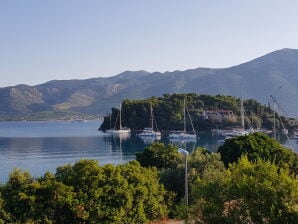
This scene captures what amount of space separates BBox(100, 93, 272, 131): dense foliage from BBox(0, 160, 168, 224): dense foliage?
112323 millimetres

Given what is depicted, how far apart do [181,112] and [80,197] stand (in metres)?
119


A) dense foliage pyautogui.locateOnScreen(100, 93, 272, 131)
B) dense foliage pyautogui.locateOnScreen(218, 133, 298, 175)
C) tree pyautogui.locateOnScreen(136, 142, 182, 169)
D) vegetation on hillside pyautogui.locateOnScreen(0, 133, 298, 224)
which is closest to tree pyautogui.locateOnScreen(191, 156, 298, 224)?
vegetation on hillside pyautogui.locateOnScreen(0, 133, 298, 224)

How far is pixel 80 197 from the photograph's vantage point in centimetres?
2589

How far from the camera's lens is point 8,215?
79.2 ft

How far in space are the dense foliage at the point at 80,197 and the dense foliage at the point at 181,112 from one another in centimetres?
11232

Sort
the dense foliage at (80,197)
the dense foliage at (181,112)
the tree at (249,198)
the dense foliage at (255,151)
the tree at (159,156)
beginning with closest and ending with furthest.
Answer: the tree at (249,198) → the dense foliage at (80,197) → the tree at (159,156) → the dense foliage at (255,151) → the dense foliage at (181,112)

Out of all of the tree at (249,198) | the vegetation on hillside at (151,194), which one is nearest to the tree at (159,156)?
the vegetation on hillside at (151,194)

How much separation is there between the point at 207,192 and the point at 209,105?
135 m

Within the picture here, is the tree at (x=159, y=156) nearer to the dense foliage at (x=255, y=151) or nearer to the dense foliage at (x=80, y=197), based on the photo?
the dense foliage at (x=255, y=151)

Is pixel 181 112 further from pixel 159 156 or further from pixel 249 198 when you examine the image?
pixel 249 198

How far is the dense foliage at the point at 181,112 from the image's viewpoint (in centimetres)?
14275

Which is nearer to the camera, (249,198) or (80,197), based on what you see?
(249,198)

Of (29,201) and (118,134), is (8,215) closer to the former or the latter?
(29,201)

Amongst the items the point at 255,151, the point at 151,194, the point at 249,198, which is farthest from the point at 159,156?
the point at 249,198
